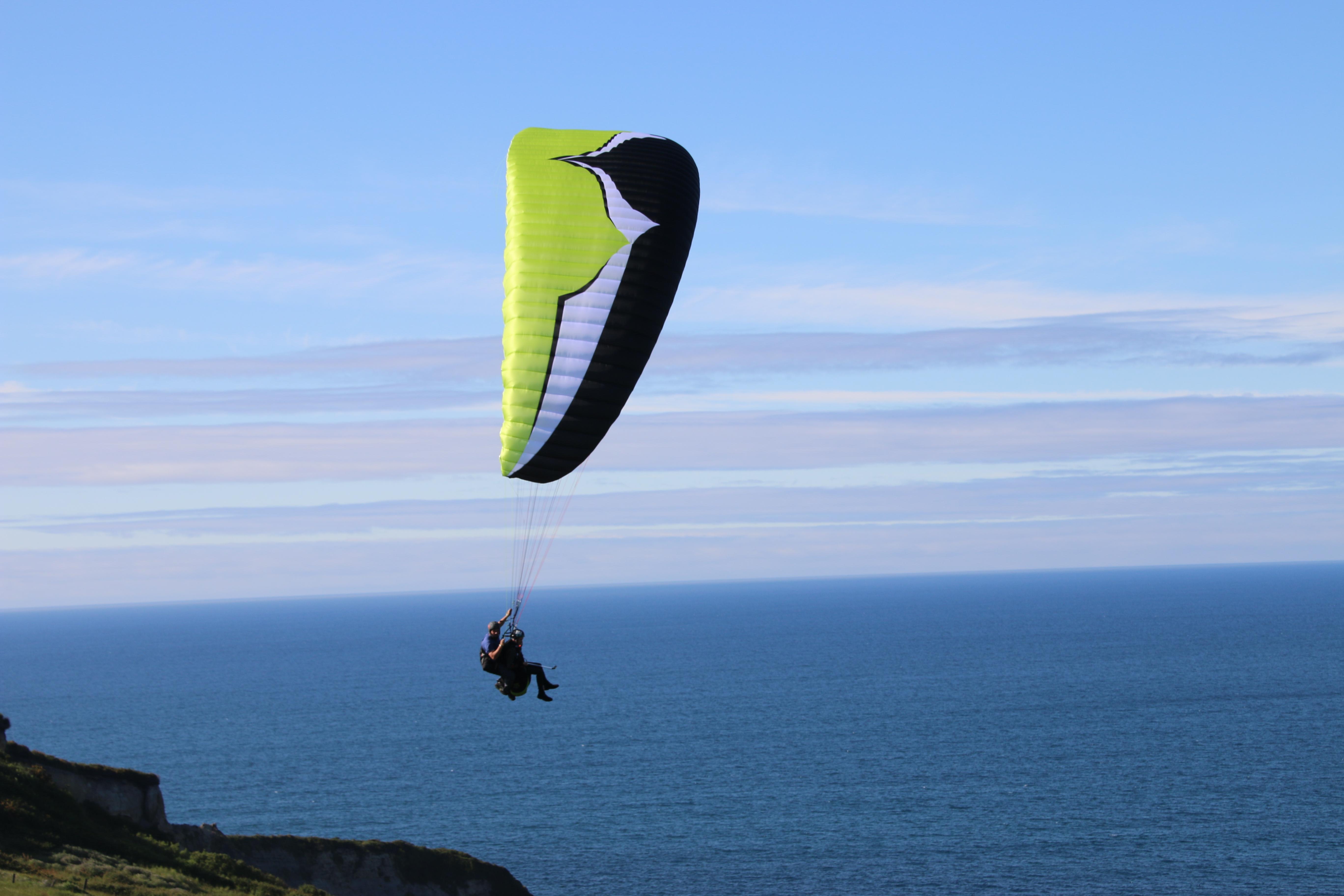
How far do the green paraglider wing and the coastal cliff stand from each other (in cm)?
1900

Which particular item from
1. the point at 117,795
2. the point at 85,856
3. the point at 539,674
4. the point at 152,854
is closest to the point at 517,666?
the point at 539,674

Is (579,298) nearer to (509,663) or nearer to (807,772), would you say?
(509,663)

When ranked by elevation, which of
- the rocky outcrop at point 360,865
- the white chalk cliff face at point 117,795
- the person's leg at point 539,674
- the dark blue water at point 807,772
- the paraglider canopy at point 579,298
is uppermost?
the paraglider canopy at point 579,298

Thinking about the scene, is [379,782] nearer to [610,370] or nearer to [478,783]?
[478,783]

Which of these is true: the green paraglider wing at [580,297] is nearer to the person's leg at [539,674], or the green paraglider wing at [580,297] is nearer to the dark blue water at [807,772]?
the person's leg at [539,674]

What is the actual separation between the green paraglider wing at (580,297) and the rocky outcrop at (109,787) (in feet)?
103

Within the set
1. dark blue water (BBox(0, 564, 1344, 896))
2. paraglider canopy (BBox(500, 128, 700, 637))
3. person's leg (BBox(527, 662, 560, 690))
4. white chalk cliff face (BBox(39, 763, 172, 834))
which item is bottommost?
dark blue water (BBox(0, 564, 1344, 896))

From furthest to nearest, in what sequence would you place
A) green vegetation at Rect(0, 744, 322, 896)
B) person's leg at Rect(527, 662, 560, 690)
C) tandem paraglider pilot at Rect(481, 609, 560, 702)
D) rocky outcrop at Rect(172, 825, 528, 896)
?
rocky outcrop at Rect(172, 825, 528, 896), green vegetation at Rect(0, 744, 322, 896), person's leg at Rect(527, 662, 560, 690), tandem paraglider pilot at Rect(481, 609, 560, 702)

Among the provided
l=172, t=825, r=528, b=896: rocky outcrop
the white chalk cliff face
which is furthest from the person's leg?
l=172, t=825, r=528, b=896: rocky outcrop

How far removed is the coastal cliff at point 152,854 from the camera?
103 ft

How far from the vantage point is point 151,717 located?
13750 centimetres

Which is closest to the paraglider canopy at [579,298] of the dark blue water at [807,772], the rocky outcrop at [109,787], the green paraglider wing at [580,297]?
the green paraglider wing at [580,297]

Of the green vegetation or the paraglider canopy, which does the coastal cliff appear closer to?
the green vegetation

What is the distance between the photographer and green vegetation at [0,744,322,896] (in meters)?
29.6
